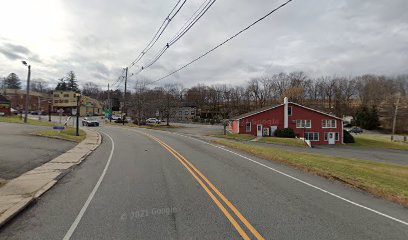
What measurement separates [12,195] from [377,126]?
10152 centimetres

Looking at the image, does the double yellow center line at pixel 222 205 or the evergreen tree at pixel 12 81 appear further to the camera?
the evergreen tree at pixel 12 81

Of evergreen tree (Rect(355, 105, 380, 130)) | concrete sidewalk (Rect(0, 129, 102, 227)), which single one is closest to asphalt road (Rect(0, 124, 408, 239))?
concrete sidewalk (Rect(0, 129, 102, 227))

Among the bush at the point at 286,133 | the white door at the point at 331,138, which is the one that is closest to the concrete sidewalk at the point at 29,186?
the bush at the point at 286,133

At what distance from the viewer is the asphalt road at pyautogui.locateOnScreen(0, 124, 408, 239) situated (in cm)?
565

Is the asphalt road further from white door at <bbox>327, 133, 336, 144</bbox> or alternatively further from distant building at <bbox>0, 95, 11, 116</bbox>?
distant building at <bbox>0, 95, 11, 116</bbox>

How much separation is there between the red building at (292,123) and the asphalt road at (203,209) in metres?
41.1

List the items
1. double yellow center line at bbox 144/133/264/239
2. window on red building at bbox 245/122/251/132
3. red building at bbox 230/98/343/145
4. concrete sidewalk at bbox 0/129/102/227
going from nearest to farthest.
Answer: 1. double yellow center line at bbox 144/133/264/239
2. concrete sidewalk at bbox 0/129/102/227
3. window on red building at bbox 245/122/251/132
4. red building at bbox 230/98/343/145

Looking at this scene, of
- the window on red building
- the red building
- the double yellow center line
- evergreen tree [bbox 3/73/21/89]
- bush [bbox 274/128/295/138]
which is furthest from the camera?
evergreen tree [bbox 3/73/21/89]

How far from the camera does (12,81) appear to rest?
518ft

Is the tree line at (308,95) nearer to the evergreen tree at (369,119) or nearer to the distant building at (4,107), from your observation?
the evergreen tree at (369,119)

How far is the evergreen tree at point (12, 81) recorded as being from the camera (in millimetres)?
154988

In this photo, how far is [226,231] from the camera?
18.4 ft

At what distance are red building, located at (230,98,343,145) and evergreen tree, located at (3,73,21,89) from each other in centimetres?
15139

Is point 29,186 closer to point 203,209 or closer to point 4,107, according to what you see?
point 203,209
